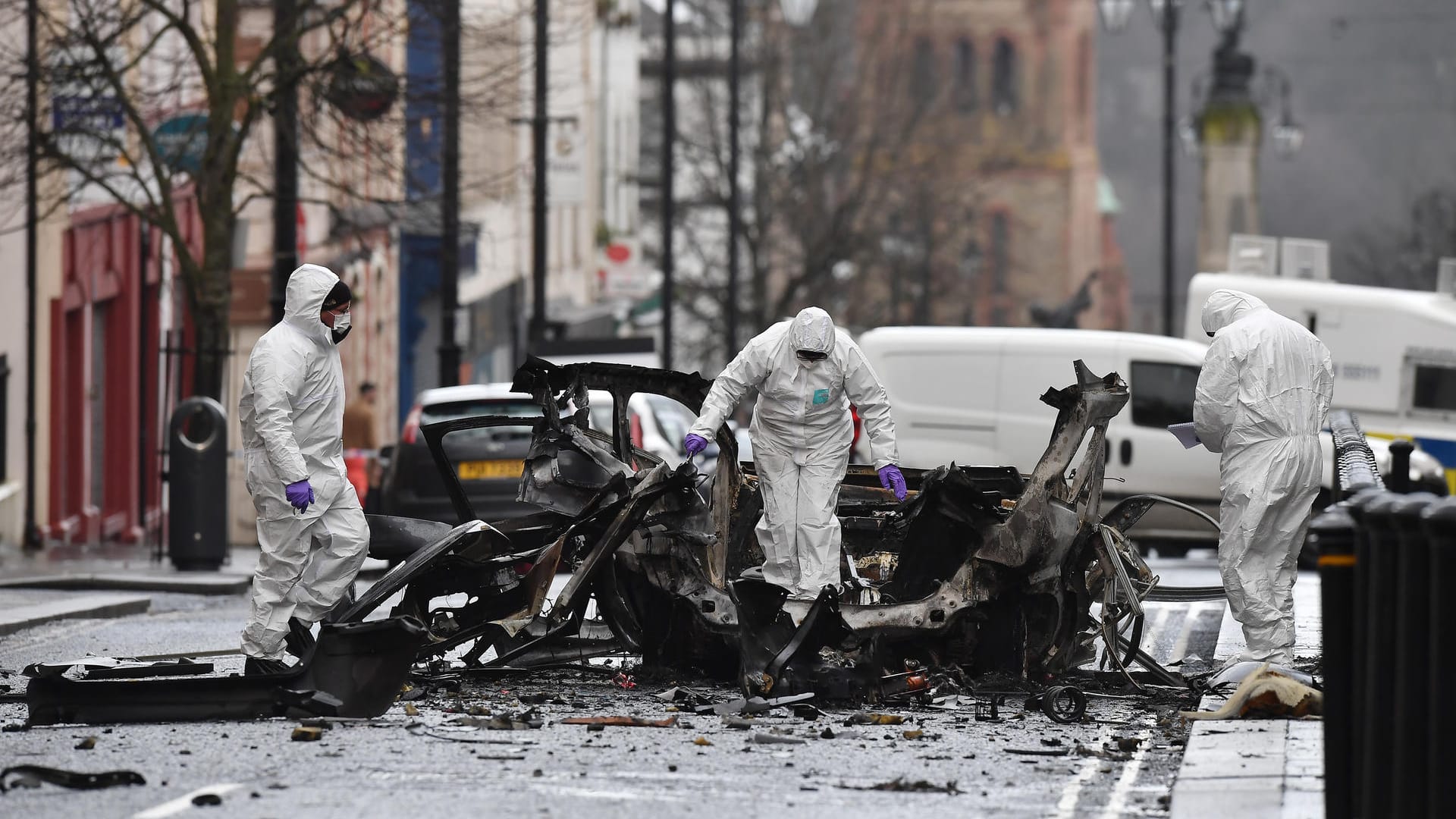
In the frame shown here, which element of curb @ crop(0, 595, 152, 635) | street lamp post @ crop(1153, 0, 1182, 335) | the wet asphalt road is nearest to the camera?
the wet asphalt road

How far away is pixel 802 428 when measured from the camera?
11.0m

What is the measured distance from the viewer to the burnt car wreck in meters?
9.70

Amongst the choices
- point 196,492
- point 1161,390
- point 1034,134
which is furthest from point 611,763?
point 1034,134

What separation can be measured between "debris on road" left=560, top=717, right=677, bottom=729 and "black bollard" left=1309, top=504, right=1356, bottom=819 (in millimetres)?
2870

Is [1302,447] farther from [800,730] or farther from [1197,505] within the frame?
[1197,505]

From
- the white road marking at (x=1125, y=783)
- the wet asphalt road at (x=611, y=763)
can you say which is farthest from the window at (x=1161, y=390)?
the white road marking at (x=1125, y=783)

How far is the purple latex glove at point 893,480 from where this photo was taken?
11.0m

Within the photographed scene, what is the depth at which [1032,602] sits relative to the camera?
10.1m

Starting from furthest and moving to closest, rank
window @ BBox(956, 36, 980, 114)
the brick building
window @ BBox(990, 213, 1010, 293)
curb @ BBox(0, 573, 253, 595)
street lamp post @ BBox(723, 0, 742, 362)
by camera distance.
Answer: window @ BBox(956, 36, 980, 114) < the brick building < window @ BBox(990, 213, 1010, 293) < street lamp post @ BBox(723, 0, 742, 362) < curb @ BBox(0, 573, 253, 595)

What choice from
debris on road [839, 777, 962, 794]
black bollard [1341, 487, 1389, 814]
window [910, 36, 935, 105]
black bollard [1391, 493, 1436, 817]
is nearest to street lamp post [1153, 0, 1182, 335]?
window [910, 36, 935, 105]

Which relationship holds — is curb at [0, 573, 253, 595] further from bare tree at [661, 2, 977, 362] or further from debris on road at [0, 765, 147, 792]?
bare tree at [661, 2, 977, 362]

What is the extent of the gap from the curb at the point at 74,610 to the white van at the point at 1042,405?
6655 millimetres

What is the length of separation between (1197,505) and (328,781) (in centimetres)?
1275

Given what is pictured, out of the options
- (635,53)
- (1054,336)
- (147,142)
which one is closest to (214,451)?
(147,142)
